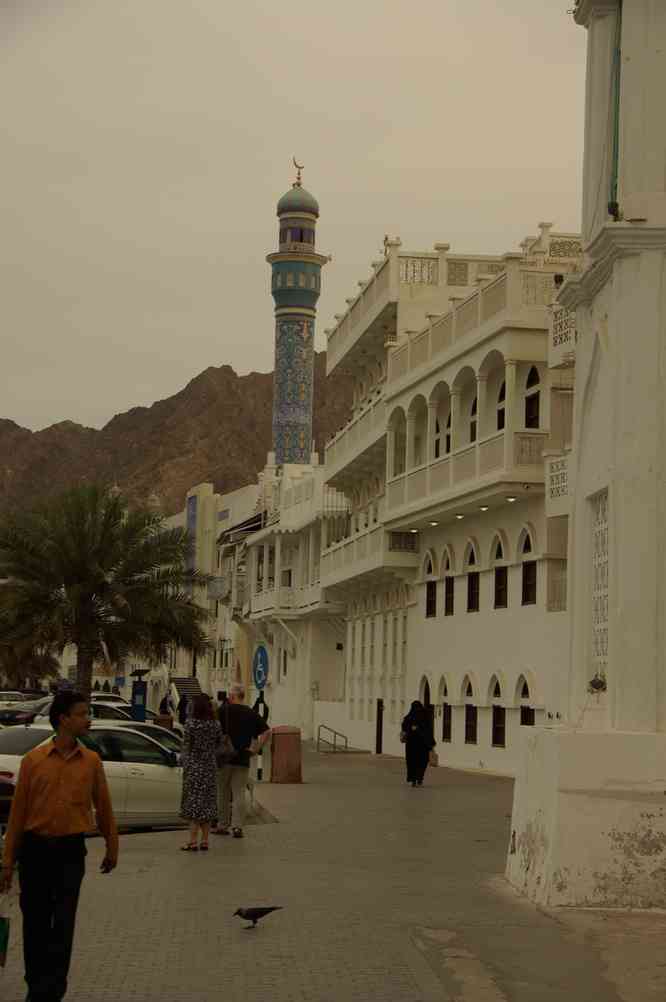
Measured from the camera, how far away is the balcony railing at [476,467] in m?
32.8

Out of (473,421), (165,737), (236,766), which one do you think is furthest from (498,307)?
(236,766)

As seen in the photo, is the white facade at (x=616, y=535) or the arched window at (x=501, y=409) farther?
the arched window at (x=501, y=409)

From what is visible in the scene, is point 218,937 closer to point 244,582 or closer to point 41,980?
point 41,980

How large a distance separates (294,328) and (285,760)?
64552mm

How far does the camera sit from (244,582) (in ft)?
230

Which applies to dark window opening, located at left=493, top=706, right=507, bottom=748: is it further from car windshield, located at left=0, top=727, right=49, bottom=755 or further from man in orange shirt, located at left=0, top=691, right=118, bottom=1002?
man in orange shirt, located at left=0, top=691, right=118, bottom=1002

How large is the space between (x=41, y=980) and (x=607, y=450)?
736 centimetres

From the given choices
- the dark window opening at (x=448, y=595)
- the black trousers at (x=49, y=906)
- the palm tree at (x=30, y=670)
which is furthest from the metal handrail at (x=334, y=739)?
the black trousers at (x=49, y=906)

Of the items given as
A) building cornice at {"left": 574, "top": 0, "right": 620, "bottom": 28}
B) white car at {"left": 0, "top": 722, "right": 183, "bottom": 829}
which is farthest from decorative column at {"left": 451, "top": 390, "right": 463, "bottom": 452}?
building cornice at {"left": 574, "top": 0, "right": 620, "bottom": 28}

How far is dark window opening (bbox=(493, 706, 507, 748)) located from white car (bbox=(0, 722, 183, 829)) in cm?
1478

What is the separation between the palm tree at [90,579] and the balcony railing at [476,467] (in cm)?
631

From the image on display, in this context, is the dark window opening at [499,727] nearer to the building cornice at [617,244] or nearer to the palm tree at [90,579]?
the palm tree at [90,579]

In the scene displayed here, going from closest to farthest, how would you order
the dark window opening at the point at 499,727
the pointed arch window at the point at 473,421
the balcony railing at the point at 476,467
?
the balcony railing at the point at 476,467 < the dark window opening at the point at 499,727 < the pointed arch window at the point at 473,421

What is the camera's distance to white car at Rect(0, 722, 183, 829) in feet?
66.4
